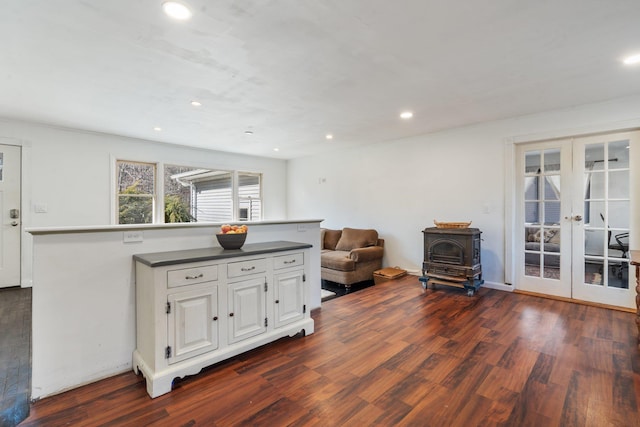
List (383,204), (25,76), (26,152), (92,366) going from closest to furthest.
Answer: (92,366) < (25,76) < (26,152) < (383,204)

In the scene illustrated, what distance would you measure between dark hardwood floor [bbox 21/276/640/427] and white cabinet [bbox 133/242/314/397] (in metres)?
0.13

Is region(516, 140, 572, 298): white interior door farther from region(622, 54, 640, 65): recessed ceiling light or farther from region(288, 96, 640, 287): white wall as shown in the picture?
region(622, 54, 640, 65): recessed ceiling light

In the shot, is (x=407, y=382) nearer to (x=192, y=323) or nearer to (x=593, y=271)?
(x=192, y=323)

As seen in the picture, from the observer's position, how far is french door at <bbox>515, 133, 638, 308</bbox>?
349 cm

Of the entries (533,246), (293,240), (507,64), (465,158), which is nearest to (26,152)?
(293,240)

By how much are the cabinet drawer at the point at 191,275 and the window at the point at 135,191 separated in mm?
3973

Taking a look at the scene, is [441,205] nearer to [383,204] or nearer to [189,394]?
[383,204]

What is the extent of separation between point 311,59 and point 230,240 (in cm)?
161

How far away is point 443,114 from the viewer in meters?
3.93

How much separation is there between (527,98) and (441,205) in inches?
73.9

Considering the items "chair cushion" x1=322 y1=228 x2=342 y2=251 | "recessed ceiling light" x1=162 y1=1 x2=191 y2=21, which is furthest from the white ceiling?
"chair cushion" x1=322 y1=228 x2=342 y2=251

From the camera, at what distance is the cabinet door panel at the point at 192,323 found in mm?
2010

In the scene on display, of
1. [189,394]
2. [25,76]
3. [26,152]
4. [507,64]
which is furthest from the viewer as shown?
[26,152]

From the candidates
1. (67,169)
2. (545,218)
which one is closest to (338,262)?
(545,218)
